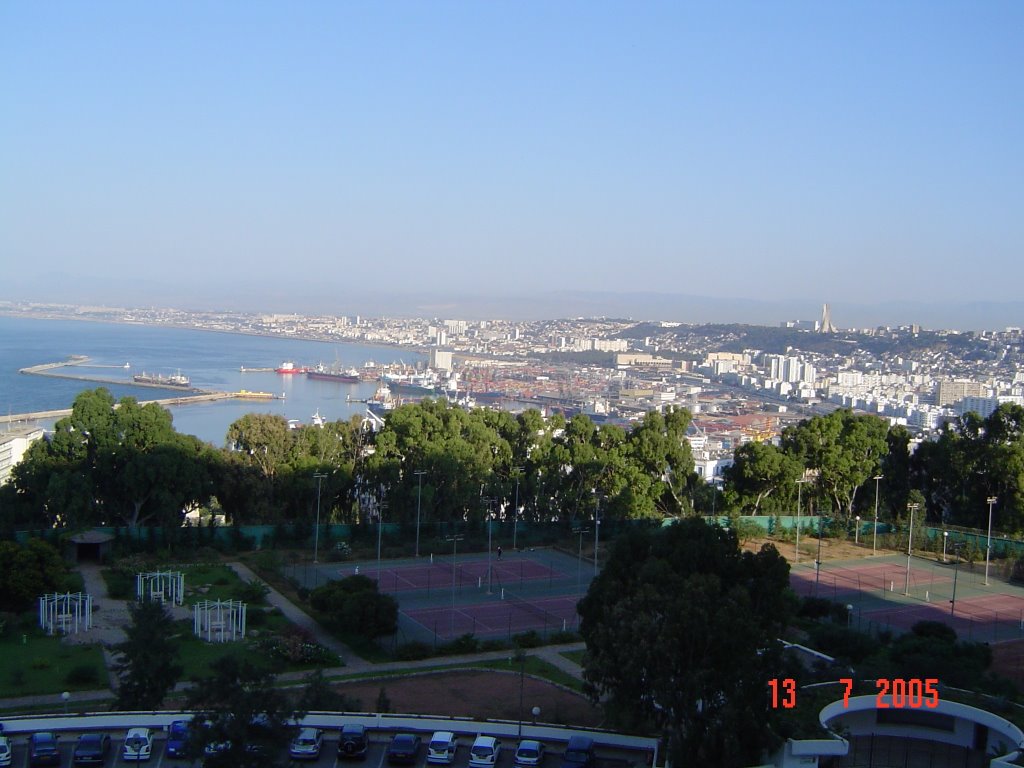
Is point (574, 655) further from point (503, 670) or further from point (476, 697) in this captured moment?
point (476, 697)

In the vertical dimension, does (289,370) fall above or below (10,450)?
→ below

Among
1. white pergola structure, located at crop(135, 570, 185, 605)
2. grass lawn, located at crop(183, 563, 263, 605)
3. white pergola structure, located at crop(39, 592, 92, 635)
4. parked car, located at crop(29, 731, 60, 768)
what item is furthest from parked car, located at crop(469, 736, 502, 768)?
white pergola structure, located at crop(135, 570, 185, 605)

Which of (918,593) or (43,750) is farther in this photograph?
(918,593)

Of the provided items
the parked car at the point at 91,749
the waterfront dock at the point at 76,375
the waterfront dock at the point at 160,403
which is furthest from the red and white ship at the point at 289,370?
the parked car at the point at 91,749

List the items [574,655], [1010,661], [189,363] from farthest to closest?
[189,363], [1010,661], [574,655]

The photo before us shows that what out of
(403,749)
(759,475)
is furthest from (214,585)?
(759,475)

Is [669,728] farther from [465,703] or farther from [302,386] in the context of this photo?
[302,386]

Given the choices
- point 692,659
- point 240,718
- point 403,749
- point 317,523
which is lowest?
point 317,523
